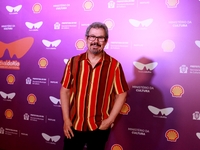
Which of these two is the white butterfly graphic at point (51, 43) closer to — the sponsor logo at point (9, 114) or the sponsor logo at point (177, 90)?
the sponsor logo at point (9, 114)

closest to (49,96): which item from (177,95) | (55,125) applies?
(55,125)

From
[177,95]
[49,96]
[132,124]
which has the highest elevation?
[177,95]

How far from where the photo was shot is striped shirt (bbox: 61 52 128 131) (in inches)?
65.6

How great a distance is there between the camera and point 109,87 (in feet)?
5.62

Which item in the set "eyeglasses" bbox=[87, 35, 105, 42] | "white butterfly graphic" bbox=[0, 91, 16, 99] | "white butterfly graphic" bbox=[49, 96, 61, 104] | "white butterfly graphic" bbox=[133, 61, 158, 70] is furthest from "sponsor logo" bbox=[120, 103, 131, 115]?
"white butterfly graphic" bbox=[0, 91, 16, 99]

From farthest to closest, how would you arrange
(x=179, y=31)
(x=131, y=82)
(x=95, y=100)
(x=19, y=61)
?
(x=19, y=61)
(x=131, y=82)
(x=179, y=31)
(x=95, y=100)

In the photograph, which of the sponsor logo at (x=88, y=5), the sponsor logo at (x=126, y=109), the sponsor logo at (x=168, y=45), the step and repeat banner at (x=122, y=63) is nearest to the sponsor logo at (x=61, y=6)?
the step and repeat banner at (x=122, y=63)

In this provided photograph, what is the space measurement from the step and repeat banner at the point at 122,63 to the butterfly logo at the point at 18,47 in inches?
0.5

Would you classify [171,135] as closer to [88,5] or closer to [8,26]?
[88,5]

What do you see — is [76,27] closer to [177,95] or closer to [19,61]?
[19,61]

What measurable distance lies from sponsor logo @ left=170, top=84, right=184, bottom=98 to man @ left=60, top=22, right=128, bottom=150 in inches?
25.7

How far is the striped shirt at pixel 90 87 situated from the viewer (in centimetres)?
167

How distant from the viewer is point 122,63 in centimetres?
230

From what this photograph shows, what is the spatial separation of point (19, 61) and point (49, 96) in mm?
587
